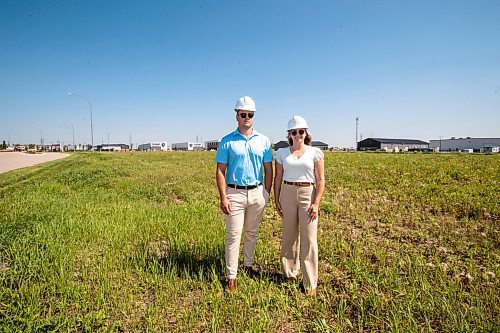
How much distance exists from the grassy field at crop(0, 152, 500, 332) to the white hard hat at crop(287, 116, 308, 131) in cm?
218

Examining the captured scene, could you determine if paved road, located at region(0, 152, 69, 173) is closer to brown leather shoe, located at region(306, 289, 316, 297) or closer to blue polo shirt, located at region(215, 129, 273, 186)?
blue polo shirt, located at region(215, 129, 273, 186)

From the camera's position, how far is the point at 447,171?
51.0 feet

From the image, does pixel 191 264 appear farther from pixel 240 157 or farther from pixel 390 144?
pixel 390 144

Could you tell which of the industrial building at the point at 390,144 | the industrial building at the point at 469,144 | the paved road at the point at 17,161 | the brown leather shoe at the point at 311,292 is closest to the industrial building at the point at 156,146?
the industrial building at the point at 390,144

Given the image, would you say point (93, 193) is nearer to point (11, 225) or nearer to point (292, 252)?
point (11, 225)

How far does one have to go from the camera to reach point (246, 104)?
3.97 m

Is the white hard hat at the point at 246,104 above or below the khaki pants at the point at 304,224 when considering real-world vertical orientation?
above

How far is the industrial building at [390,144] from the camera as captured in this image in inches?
4621

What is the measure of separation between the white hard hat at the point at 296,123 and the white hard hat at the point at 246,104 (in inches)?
21.0

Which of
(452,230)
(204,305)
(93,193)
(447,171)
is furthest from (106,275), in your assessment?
(447,171)

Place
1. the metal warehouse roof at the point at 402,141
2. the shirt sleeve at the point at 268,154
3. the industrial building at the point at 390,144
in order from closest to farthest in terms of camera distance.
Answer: the shirt sleeve at the point at 268,154 < the industrial building at the point at 390,144 < the metal warehouse roof at the point at 402,141

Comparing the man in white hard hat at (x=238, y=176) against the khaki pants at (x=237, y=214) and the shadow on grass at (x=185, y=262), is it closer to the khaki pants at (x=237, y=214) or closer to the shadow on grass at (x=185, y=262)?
the khaki pants at (x=237, y=214)

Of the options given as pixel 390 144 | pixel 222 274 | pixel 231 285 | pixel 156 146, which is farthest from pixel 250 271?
pixel 156 146

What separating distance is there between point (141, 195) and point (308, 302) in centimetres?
908
